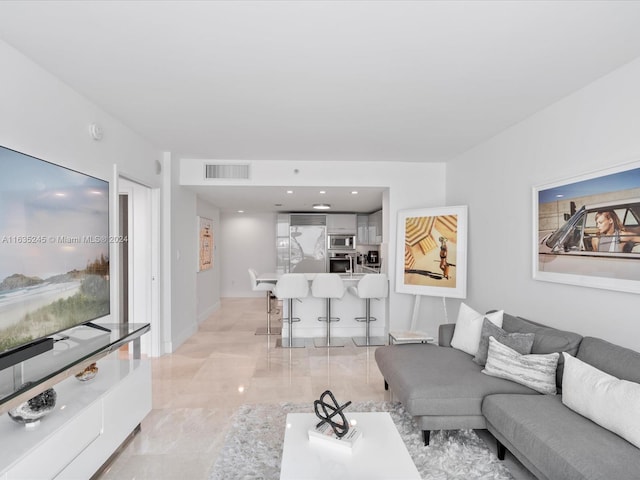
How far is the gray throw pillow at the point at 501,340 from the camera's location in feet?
8.80

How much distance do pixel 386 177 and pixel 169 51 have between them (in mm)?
3633

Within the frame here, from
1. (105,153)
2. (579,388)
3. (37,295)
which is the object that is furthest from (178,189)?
(579,388)

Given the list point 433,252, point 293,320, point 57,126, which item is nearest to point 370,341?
point 293,320

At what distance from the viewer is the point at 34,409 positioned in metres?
1.90

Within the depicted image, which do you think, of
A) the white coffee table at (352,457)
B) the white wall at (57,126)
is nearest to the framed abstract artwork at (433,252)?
the white coffee table at (352,457)

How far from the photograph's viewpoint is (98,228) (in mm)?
2830

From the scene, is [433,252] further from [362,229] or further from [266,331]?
[362,229]

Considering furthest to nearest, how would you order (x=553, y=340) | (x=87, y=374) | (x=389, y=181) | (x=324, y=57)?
(x=389, y=181) → (x=553, y=340) → (x=87, y=374) → (x=324, y=57)

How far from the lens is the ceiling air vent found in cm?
514

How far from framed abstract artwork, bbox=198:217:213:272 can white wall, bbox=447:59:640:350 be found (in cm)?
454

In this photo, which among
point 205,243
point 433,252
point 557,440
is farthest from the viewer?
point 205,243

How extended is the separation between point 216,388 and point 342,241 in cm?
554

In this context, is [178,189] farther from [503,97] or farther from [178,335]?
[503,97]

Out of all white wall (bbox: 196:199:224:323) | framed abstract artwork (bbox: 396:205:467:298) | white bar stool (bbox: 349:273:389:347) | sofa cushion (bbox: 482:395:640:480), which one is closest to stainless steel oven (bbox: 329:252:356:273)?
white wall (bbox: 196:199:224:323)
